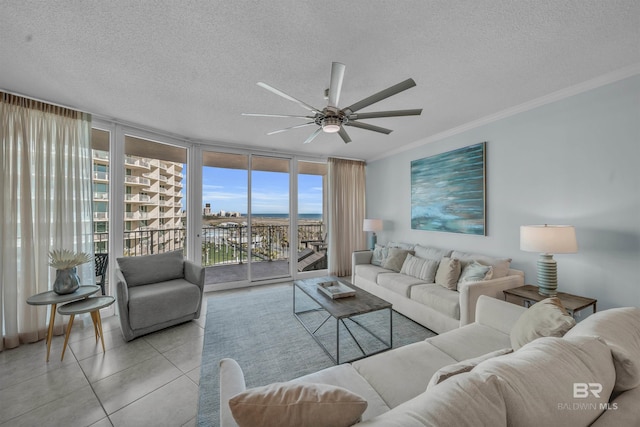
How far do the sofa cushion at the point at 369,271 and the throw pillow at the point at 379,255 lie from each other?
102 mm

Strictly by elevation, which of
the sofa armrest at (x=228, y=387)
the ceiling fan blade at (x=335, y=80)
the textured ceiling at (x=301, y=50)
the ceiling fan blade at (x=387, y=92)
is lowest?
the sofa armrest at (x=228, y=387)

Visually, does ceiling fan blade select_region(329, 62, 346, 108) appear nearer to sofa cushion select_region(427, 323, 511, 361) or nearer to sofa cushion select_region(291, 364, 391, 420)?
sofa cushion select_region(291, 364, 391, 420)

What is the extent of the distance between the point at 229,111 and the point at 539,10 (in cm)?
280

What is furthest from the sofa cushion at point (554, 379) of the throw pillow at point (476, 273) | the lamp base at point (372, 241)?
the lamp base at point (372, 241)

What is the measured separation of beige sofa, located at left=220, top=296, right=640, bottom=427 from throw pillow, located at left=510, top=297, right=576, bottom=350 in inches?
6.4

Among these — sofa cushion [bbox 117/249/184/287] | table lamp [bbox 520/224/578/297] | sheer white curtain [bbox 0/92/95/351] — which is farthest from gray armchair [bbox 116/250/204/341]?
table lamp [bbox 520/224/578/297]

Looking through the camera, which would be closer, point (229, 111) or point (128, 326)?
point (128, 326)

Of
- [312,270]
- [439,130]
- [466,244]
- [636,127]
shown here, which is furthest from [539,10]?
[312,270]

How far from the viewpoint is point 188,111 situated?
9.45 feet

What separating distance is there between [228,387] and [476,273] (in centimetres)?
264

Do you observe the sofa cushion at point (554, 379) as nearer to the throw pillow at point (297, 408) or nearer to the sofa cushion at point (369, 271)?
the throw pillow at point (297, 408)

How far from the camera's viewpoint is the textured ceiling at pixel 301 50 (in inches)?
57.7

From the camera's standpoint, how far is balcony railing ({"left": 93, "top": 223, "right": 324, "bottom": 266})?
4.34 meters

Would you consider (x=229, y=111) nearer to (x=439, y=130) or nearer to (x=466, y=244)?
(x=439, y=130)
